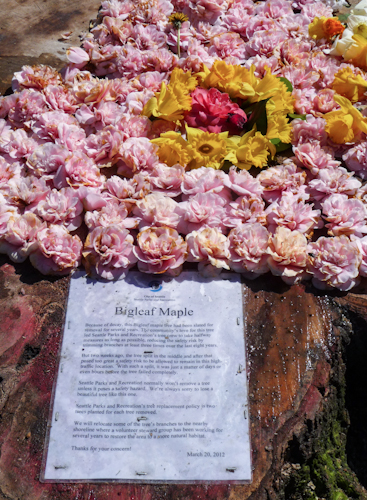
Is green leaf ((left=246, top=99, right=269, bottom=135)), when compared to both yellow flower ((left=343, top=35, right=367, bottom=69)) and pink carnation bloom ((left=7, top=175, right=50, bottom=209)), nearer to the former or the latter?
yellow flower ((left=343, top=35, right=367, bottom=69))

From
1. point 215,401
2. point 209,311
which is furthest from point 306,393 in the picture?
point 209,311

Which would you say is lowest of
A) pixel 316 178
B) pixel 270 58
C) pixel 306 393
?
pixel 306 393

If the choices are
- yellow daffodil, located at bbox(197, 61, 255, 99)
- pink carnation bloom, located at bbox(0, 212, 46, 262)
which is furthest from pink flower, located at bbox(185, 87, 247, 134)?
pink carnation bloom, located at bbox(0, 212, 46, 262)

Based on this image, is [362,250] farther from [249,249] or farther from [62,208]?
[62,208]

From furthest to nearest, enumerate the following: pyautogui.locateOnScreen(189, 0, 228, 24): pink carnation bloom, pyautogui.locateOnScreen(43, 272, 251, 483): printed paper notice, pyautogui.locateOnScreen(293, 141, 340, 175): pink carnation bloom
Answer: pyautogui.locateOnScreen(189, 0, 228, 24): pink carnation bloom < pyautogui.locateOnScreen(293, 141, 340, 175): pink carnation bloom < pyautogui.locateOnScreen(43, 272, 251, 483): printed paper notice

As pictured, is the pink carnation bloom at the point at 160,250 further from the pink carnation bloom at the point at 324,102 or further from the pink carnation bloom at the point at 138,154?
the pink carnation bloom at the point at 324,102

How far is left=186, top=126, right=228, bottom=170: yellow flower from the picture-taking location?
2430 mm

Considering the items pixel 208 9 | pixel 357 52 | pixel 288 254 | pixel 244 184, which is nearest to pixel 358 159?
pixel 244 184

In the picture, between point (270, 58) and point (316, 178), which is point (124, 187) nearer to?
point (316, 178)

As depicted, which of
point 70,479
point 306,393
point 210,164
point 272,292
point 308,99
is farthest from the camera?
point 308,99

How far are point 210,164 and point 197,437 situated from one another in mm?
1426

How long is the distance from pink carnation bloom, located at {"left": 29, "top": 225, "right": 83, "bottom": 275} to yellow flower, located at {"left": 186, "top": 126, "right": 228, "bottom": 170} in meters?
0.81

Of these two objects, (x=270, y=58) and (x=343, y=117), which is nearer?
(x=343, y=117)

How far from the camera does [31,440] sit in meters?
1.92
